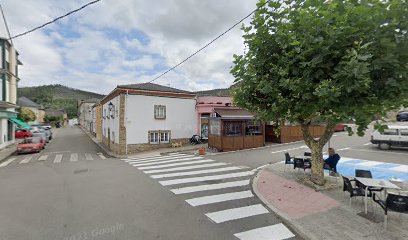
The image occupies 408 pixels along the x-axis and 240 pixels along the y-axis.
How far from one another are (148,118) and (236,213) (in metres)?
14.2

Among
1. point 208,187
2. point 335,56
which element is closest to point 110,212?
point 208,187

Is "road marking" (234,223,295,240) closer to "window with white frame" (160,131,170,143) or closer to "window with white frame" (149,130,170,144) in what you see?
"window with white frame" (149,130,170,144)

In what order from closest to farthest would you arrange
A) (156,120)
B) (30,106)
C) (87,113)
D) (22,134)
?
(156,120) < (22,134) < (30,106) < (87,113)

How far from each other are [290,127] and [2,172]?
878 inches

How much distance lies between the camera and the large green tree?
16.2 ft

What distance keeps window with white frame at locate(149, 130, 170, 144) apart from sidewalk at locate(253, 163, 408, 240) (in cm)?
1236

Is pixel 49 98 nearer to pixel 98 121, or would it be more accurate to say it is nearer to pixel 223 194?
pixel 98 121

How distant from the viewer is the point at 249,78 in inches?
286

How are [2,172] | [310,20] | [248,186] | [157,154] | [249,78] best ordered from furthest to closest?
[157,154], [2,172], [248,186], [249,78], [310,20]

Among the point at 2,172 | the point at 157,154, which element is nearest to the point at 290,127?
the point at 157,154

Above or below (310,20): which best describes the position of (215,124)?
below

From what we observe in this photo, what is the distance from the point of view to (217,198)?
6852 millimetres

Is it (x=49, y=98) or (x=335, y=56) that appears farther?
(x=49, y=98)

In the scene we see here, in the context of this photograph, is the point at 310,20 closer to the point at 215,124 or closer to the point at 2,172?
the point at 215,124
